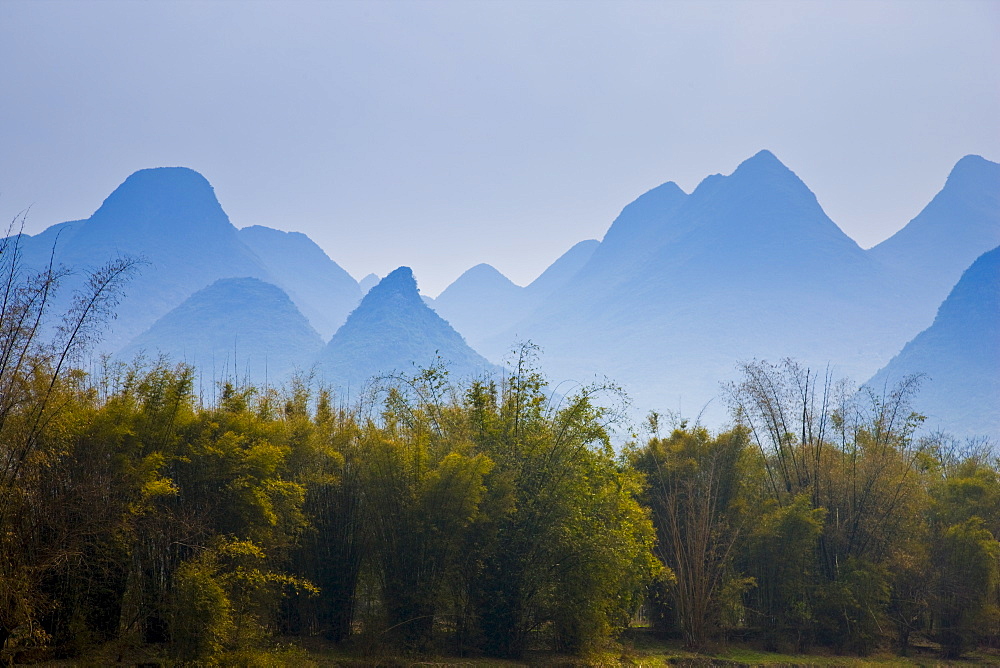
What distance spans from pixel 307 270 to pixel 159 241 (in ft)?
185

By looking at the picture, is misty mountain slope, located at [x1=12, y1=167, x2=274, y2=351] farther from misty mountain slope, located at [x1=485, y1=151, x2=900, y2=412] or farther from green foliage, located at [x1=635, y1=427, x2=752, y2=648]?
green foliage, located at [x1=635, y1=427, x2=752, y2=648]

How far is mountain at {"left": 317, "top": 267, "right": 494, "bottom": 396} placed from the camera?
290 ft

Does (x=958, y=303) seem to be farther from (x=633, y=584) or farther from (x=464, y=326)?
(x=464, y=326)

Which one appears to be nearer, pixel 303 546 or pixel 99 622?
pixel 99 622

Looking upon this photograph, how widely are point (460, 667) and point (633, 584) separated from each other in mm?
3865

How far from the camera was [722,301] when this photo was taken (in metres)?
129

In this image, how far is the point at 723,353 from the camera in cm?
11694

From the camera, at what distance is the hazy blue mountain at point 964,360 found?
80.6 meters

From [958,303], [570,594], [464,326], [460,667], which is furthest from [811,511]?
[464,326]

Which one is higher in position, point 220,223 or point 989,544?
point 220,223

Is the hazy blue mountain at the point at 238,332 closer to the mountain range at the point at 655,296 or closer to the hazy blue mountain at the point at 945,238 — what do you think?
the mountain range at the point at 655,296

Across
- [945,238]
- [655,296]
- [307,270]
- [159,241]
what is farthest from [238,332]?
[945,238]

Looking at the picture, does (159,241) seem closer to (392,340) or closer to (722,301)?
(392,340)

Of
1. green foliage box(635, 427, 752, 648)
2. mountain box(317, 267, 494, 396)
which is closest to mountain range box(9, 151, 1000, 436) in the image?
mountain box(317, 267, 494, 396)
